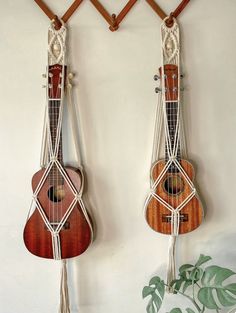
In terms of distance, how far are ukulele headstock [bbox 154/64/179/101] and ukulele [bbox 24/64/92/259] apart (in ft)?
1.10

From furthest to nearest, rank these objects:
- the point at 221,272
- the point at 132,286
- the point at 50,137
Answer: the point at 132,286 < the point at 50,137 < the point at 221,272

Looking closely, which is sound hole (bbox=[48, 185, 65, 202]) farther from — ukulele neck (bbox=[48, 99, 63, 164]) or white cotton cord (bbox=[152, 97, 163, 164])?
white cotton cord (bbox=[152, 97, 163, 164])

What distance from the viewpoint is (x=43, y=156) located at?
104 centimetres

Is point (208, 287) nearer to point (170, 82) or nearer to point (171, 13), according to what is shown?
→ point (170, 82)

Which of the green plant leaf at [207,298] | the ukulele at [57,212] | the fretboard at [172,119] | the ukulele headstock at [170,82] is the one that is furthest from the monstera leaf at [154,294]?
the ukulele headstock at [170,82]

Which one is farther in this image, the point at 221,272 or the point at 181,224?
the point at 181,224

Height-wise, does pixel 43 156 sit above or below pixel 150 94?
below

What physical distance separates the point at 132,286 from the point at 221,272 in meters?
0.38

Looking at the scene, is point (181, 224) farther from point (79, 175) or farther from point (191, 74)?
point (191, 74)

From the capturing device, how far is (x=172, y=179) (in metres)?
1.00

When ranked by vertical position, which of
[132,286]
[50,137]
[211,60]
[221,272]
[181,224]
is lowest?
[132,286]

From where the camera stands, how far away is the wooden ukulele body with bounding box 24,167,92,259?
984 mm

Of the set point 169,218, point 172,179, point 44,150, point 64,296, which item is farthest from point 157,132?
point 64,296

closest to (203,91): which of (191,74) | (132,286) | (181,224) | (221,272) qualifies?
(191,74)
